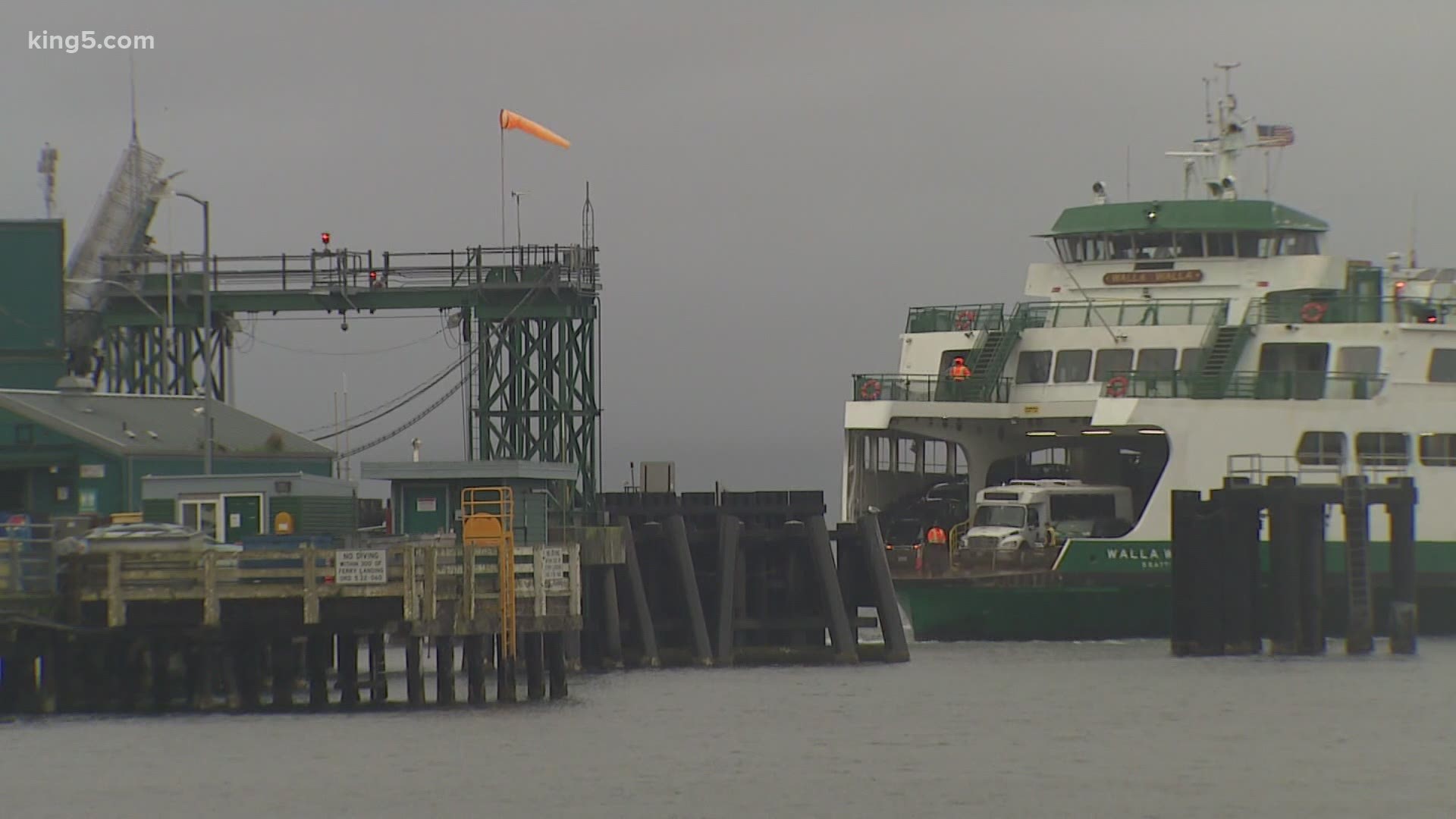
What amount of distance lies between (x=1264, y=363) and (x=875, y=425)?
7.76m

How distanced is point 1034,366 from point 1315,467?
6115mm

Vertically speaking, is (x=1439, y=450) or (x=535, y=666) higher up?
(x=1439, y=450)

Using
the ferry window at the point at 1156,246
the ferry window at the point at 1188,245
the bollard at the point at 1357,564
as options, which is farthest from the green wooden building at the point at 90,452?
the bollard at the point at 1357,564

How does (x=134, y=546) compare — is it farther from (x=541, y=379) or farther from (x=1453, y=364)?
(x=1453, y=364)

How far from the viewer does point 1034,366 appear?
59.0 metres

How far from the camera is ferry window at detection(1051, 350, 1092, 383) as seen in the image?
192ft

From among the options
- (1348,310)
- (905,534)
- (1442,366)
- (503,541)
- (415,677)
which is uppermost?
(1348,310)

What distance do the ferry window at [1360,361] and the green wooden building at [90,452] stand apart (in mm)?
20461

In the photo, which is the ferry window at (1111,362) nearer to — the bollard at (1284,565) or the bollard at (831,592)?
the bollard at (1284,565)

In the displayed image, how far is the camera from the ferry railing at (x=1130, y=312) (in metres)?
58.2

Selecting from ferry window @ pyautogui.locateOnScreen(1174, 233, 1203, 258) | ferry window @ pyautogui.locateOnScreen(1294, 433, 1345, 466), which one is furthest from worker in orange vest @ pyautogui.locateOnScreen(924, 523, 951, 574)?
ferry window @ pyautogui.locateOnScreen(1174, 233, 1203, 258)

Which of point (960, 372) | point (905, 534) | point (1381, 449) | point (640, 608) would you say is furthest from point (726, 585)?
point (1381, 449)

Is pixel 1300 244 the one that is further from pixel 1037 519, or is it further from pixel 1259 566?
pixel 1259 566

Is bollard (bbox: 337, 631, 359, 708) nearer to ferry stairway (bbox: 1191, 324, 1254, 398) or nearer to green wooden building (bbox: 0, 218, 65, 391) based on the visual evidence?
green wooden building (bbox: 0, 218, 65, 391)
